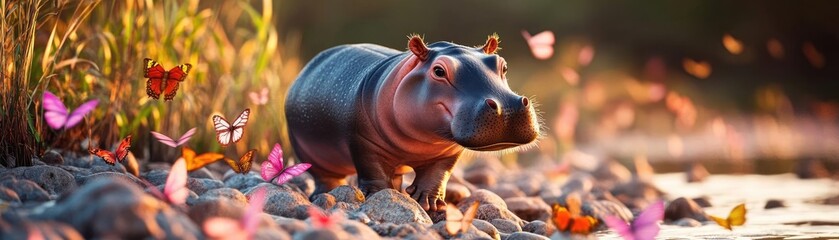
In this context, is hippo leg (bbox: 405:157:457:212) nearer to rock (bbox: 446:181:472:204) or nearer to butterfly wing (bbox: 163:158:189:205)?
rock (bbox: 446:181:472:204)

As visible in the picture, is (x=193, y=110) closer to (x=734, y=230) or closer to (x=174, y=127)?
(x=174, y=127)

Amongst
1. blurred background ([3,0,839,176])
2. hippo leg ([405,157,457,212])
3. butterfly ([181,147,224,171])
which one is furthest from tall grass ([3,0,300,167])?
hippo leg ([405,157,457,212])

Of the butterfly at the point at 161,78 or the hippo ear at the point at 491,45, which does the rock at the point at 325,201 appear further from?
the hippo ear at the point at 491,45

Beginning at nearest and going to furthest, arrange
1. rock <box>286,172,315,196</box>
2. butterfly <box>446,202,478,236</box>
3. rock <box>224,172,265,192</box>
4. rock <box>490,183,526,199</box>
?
butterfly <box>446,202,478,236</box> < rock <box>224,172,265,192</box> < rock <box>286,172,315,196</box> < rock <box>490,183,526,199</box>

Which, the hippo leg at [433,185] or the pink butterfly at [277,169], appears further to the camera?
the hippo leg at [433,185]

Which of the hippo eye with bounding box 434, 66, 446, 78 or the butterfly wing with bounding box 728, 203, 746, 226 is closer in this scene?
the hippo eye with bounding box 434, 66, 446, 78

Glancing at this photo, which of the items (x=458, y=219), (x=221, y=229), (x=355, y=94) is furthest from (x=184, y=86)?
(x=221, y=229)

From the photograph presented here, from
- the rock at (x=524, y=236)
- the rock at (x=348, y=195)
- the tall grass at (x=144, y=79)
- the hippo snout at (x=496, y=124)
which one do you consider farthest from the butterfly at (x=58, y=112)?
the rock at (x=524, y=236)
